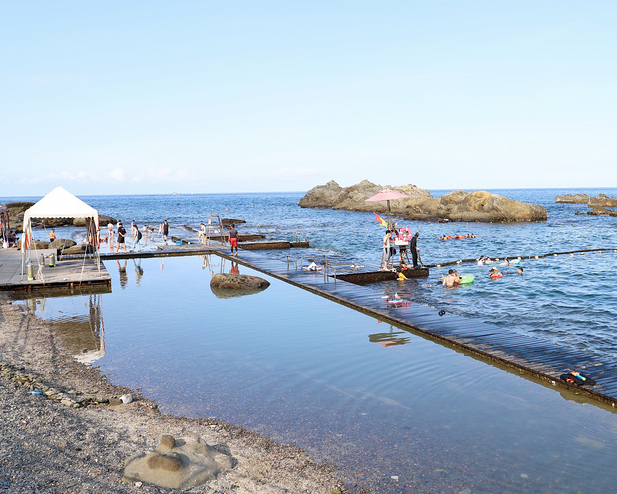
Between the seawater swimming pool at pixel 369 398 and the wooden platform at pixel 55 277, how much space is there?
15.7ft

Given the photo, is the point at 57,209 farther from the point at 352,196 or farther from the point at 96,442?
the point at 352,196

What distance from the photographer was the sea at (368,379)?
7.56m

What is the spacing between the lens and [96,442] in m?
7.66

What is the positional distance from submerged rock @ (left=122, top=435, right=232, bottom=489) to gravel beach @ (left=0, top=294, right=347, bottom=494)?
0.12 metres

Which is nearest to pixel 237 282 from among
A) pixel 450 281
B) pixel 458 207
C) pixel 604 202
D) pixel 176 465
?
pixel 450 281

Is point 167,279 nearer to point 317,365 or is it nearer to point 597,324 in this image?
point 317,365

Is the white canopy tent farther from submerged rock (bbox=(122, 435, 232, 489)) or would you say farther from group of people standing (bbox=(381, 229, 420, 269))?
submerged rock (bbox=(122, 435, 232, 489))

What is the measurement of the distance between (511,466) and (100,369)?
28.8ft

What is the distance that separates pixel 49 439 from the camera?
24.8 feet

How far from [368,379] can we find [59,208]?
1780 cm

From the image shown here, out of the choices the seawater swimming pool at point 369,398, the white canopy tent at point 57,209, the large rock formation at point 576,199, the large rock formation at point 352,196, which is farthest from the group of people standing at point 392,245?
the large rock formation at point 576,199

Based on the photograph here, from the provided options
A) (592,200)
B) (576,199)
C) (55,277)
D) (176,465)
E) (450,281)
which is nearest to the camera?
(176,465)

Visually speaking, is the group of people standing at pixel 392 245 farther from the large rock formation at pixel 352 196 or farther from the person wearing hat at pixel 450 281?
the large rock formation at pixel 352 196

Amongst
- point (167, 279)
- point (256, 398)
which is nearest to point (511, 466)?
point (256, 398)
